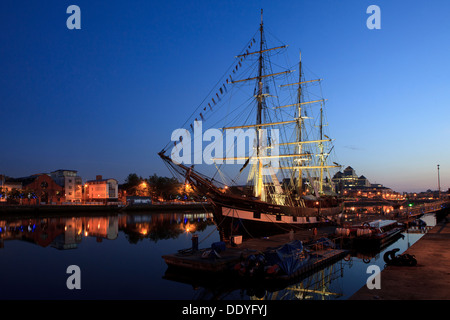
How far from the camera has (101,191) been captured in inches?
4343

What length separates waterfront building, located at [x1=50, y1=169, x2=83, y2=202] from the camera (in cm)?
10888

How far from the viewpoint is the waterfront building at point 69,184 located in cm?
10888

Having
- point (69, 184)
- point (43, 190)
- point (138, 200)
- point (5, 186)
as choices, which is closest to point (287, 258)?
point (138, 200)

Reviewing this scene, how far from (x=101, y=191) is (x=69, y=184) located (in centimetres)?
1132

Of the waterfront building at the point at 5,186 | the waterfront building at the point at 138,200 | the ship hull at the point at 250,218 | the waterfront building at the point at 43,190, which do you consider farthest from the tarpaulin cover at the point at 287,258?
the waterfront building at the point at 5,186

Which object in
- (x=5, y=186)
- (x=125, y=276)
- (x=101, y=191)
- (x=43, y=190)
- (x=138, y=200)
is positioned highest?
(x=5, y=186)

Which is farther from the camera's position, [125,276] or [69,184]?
[69,184]

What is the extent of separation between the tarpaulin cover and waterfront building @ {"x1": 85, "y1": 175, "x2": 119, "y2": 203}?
328 feet

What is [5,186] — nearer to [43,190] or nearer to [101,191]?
[43,190]

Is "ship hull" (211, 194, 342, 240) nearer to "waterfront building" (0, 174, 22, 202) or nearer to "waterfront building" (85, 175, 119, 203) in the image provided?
"waterfront building" (85, 175, 119, 203)

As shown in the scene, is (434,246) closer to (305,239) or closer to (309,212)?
(305,239)

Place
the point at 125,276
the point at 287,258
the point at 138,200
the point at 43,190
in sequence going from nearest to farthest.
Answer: the point at 287,258
the point at 125,276
the point at 43,190
the point at 138,200

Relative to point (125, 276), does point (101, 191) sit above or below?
above
